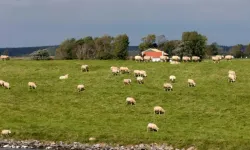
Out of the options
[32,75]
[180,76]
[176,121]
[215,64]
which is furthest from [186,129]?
[32,75]

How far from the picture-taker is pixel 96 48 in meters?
160

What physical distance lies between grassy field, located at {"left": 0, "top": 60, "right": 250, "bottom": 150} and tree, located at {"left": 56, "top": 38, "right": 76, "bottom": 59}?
90715 millimetres

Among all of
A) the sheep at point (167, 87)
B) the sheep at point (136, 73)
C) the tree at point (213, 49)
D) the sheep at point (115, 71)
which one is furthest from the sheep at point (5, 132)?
the tree at point (213, 49)

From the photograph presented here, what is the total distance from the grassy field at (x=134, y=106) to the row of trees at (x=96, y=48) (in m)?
82.2

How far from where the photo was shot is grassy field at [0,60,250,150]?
41.1 meters

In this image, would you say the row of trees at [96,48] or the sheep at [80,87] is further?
the row of trees at [96,48]

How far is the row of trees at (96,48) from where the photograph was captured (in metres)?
153

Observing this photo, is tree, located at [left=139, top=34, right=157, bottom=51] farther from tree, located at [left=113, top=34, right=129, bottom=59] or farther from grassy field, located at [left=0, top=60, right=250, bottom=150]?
grassy field, located at [left=0, top=60, right=250, bottom=150]

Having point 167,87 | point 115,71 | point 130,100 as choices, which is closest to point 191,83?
point 167,87

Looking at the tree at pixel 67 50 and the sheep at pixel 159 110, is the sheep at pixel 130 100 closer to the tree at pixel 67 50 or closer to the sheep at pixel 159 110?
the sheep at pixel 159 110

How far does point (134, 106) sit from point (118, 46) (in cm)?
10266

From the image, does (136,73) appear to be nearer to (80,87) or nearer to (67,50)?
(80,87)

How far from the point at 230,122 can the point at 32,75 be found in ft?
107

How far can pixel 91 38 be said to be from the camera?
16738 cm
